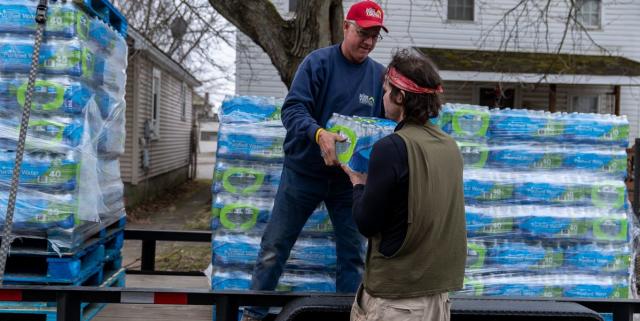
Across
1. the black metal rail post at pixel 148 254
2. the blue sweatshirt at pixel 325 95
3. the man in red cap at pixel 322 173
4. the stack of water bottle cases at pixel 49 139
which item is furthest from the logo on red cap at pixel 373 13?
the black metal rail post at pixel 148 254

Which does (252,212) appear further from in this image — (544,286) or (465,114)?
(544,286)

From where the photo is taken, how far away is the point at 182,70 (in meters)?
19.2

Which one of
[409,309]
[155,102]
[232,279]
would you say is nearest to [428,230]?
[409,309]

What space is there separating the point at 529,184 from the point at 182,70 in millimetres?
16741

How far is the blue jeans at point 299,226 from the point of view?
10.6 ft

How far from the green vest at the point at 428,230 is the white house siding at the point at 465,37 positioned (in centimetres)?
1362

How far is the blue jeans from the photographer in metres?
3.24

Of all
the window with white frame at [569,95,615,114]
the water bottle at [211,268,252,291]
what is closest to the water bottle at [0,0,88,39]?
the water bottle at [211,268,252,291]

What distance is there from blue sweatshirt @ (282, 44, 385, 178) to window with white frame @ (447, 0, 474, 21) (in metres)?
14.7

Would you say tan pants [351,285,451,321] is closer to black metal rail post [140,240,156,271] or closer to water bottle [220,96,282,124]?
water bottle [220,96,282,124]

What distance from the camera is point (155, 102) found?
55.0 ft

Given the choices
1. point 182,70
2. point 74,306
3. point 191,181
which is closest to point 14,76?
point 74,306

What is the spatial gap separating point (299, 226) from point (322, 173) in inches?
12.5

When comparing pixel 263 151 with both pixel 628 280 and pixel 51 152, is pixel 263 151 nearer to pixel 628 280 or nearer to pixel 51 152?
pixel 51 152
